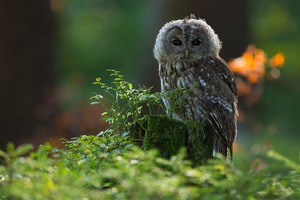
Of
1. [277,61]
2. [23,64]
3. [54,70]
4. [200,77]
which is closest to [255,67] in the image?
[277,61]

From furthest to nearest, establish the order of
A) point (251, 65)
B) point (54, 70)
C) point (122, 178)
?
point (54, 70) < point (251, 65) < point (122, 178)

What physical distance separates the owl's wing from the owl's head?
126 millimetres

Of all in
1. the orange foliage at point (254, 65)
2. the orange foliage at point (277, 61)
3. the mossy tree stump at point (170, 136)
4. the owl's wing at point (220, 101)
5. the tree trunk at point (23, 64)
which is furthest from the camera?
the tree trunk at point (23, 64)

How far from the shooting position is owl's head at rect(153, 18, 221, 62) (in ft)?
22.0

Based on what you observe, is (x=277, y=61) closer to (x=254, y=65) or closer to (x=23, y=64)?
(x=254, y=65)

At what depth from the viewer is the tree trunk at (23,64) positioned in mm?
12430

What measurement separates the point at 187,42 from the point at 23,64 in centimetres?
647

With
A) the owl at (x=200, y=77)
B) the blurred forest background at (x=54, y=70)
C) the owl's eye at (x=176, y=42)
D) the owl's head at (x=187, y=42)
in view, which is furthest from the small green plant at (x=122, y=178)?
the blurred forest background at (x=54, y=70)

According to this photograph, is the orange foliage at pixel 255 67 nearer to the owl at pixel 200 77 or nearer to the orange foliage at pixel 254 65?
the orange foliage at pixel 254 65

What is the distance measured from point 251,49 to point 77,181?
198 inches

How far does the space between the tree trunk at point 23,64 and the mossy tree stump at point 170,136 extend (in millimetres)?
8125

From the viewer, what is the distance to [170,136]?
4344 millimetres

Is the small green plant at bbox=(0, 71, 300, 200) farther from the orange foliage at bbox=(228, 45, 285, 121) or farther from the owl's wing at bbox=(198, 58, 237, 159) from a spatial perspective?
the orange foliage at bbox=(228, 45, 285, 121)

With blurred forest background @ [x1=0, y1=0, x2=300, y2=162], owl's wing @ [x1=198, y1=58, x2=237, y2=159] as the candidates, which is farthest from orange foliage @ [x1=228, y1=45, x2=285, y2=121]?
blurred forest background @ [x1=0, y1=0, x2=300, y2=162]
